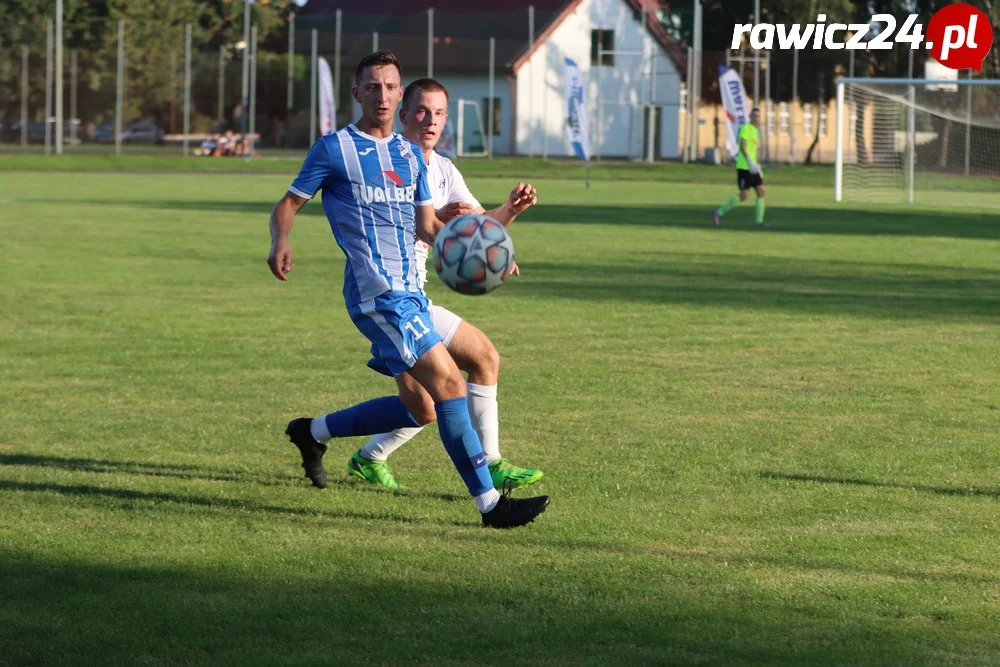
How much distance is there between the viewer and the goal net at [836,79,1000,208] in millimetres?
38688

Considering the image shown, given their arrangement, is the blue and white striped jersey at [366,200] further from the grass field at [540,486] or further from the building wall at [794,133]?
the building wall at [794,133]

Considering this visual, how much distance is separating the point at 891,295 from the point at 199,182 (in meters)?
28.9

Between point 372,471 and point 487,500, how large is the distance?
1.03m

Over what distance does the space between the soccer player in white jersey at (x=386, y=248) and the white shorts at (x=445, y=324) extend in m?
0.27

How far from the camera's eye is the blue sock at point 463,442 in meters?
5.92

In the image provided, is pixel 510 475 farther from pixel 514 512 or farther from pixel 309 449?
pixel 309 449

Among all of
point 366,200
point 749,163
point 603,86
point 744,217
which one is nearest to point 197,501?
point 366,200

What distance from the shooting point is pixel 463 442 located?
5.92m

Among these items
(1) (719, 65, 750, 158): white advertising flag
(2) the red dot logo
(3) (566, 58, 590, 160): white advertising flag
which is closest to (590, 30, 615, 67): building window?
(2) the red dot logo

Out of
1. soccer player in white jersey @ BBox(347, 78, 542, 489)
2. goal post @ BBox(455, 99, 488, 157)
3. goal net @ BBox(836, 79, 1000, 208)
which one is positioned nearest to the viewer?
soccer player in white jersey @ BBox(347, 78, 542, 489)

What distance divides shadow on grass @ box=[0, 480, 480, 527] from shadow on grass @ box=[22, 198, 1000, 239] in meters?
19.1

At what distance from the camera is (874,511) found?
6.22 meters

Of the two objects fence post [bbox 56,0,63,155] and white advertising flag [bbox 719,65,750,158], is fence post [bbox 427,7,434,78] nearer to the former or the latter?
fence post [bbox 56,0,63,155]

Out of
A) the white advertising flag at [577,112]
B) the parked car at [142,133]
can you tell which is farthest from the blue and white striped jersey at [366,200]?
the parked car at [142,133]
